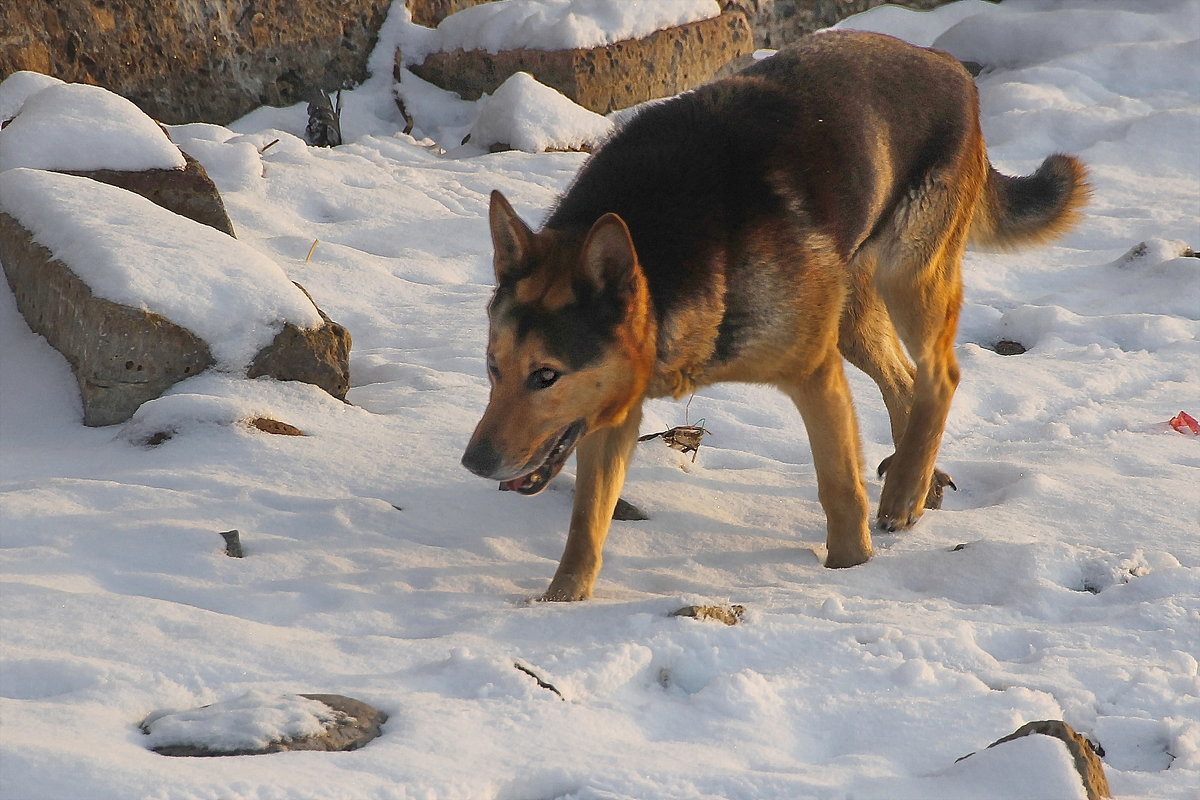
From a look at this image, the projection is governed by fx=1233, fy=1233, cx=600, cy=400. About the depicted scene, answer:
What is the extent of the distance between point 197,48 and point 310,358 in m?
4.71

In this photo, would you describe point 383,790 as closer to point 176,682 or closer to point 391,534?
point 176,682

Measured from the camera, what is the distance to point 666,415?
5395 millimetres

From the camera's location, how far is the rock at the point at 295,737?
2396 millimetres

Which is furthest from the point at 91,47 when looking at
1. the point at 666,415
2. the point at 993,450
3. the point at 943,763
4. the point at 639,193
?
the point at 943,763

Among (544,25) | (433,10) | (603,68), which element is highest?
(433,10)

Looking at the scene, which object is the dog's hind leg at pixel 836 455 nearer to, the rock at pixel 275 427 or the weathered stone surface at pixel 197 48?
the rock at pixel 275 427

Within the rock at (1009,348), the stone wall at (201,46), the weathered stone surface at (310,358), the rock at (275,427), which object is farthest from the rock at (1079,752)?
the stone wall at (201,46)

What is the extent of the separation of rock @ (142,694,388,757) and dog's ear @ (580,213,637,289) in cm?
137

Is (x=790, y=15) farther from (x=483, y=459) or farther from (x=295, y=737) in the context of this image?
(x=295, y=737)

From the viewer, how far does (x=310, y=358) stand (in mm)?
4844

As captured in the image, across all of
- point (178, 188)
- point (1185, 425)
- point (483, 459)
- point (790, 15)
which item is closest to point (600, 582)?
point (483, 459)

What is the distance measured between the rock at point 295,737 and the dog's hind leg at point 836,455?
2016 mm

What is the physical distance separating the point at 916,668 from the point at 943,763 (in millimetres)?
420

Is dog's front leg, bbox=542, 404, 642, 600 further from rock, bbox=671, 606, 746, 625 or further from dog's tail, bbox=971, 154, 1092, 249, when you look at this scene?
dog's tail, bbox=971, 154, 1092, 249
